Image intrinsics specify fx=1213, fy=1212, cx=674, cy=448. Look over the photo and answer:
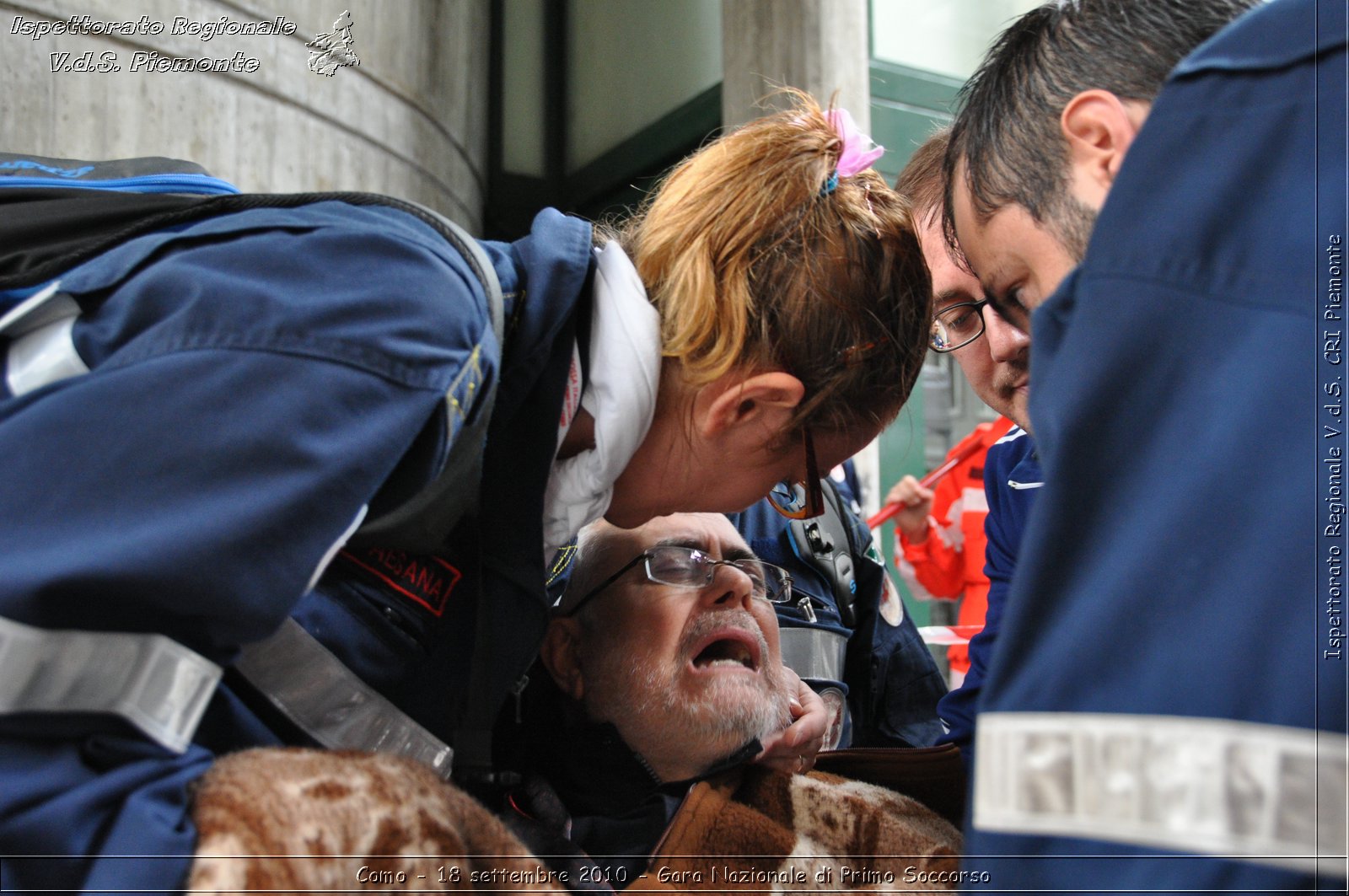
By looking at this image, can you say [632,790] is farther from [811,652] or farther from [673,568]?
[811,652]

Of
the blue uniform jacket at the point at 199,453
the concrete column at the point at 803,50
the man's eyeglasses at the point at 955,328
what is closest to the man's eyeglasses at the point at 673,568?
the man's eyeglasses at the point at 955,328

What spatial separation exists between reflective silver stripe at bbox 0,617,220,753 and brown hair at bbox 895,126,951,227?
1.85m

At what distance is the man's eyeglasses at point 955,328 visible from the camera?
8.27 ft

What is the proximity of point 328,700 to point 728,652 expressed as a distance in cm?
93

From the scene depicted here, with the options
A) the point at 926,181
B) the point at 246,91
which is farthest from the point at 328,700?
the point at 246,91

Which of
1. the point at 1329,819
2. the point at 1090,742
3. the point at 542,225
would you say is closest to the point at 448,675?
the point at 542,225

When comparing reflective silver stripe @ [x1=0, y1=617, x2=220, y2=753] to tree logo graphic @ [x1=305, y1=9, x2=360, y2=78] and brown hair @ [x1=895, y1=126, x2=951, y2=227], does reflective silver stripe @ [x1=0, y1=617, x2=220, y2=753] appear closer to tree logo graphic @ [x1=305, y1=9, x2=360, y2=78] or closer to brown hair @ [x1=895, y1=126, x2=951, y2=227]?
brown hair @ [x1=895, y1=126, x2=951, y2=227]

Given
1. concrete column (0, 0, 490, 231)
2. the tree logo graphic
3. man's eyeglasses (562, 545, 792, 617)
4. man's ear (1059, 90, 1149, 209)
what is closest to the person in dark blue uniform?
man's eyeglasses (562, 545, 792, 617)

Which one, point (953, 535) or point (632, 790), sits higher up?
point (632, 790)

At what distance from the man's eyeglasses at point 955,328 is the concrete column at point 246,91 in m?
3.36

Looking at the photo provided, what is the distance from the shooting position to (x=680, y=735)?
2145 millimetres

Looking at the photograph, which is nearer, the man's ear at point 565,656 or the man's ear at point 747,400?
the man's ear at point 747,400

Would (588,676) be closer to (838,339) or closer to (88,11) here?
(838,339)

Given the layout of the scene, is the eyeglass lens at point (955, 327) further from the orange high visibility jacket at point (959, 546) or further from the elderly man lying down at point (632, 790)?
the orange high visibility jacket at point (959, 546)
